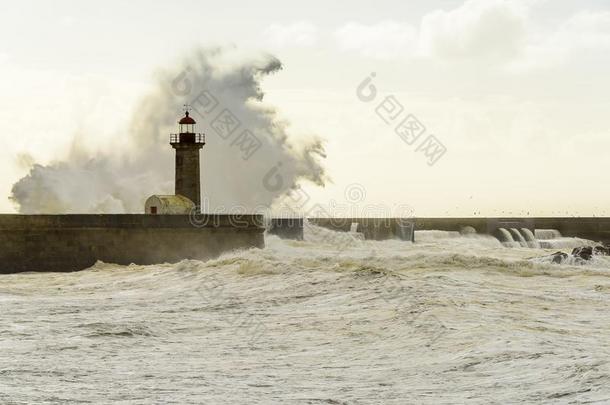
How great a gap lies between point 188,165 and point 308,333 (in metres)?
13.0

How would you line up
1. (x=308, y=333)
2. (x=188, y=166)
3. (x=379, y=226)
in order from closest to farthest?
(x=308, y=333)
(x=188, y=166)
(x=379, y=226)

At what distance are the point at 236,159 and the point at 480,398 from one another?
23.0m

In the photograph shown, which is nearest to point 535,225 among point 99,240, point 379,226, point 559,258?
point 379,226

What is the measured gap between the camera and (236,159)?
2934 cm

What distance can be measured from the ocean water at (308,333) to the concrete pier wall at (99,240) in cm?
53

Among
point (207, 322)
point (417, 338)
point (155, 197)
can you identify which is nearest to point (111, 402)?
point (417, 338)

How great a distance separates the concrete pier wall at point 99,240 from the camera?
1850 cm

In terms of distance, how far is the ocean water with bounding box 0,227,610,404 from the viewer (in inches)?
285

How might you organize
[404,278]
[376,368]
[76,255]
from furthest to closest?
[76,255] < [404,278] < [376,368]

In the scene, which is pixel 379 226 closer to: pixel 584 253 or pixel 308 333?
pixel 584 253

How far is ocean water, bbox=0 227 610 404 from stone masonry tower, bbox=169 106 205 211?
4.53m

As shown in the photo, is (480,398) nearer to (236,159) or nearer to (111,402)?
(111,402)

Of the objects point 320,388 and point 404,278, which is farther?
point 404,278

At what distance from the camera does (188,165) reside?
75.2ft
